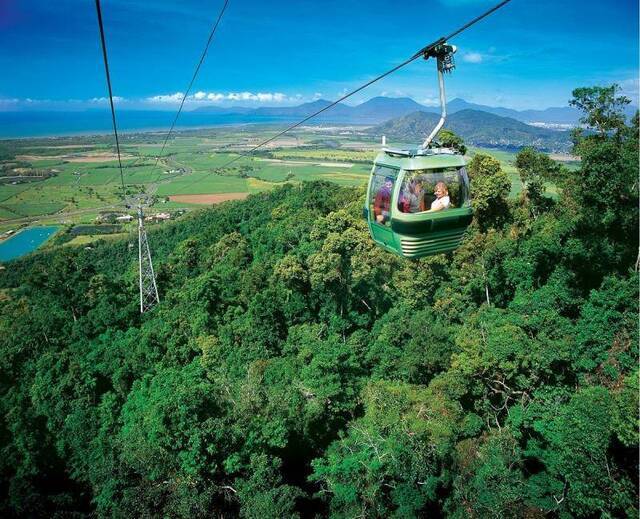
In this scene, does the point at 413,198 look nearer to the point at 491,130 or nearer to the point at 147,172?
the point at 491,130

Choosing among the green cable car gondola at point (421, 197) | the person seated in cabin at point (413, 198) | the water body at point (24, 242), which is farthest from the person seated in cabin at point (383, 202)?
the water body at point (24, 242)

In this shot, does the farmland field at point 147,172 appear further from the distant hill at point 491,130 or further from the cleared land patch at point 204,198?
the distant hill at point 491,130

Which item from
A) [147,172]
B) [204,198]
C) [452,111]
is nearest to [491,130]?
[452,111]

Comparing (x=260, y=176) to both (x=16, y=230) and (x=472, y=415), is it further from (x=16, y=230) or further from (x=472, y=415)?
(x=472, y=415)

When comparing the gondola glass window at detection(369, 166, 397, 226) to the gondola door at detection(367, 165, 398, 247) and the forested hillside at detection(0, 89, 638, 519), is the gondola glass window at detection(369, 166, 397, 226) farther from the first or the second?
the forested hillside at detection(0, 89, 638, 519)

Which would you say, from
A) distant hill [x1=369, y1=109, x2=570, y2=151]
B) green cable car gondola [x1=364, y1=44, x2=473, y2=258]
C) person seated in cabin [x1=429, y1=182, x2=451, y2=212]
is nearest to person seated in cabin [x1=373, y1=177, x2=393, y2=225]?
green cable car gondola [x1=364, y1=44, x2=473, y2=258]

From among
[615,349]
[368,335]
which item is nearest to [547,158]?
[615,349]
